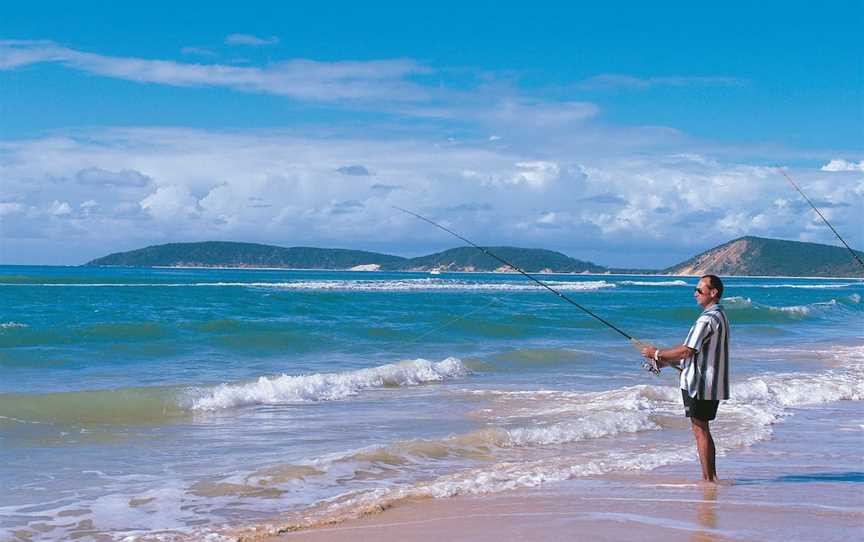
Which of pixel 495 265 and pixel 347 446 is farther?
pixel 495 265

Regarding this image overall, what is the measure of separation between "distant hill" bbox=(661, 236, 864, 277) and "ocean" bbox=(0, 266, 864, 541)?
375 feet

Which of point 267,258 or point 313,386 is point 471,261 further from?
point 313,386

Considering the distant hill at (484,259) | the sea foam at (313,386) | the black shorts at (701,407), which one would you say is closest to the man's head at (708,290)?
the black shorts at (701,407)

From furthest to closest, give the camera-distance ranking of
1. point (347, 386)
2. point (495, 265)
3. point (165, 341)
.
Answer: point (495, 265), point (165, 341), point (347, 386)

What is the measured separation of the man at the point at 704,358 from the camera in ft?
19.3

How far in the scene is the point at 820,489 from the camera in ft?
19.9

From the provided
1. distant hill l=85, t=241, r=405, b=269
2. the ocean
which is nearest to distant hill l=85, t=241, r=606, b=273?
distant hill l=85, t=241, r=405, b=269

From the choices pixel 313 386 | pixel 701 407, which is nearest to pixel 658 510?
pixel 701 407

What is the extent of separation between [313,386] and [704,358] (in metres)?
6.95

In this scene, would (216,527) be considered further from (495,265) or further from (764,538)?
(495,265)

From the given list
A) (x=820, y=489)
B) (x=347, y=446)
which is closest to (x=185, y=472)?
(x=347, y=446)

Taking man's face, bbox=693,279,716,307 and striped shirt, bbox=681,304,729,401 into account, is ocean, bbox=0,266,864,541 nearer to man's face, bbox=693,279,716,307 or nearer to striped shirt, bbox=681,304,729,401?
striped shirt, bbox=681,304,729,401

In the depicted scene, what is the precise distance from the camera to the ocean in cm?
606

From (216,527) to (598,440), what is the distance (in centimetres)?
424
